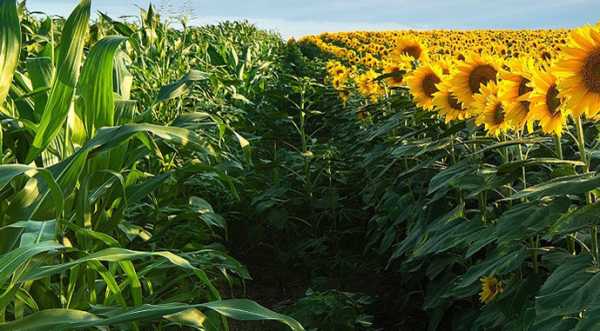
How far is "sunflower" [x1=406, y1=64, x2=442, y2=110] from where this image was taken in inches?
121

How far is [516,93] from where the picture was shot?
2111mm

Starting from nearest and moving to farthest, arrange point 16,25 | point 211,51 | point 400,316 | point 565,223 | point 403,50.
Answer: point 565,223
point 16,25
point 400,316
point 403,50
point 211,51

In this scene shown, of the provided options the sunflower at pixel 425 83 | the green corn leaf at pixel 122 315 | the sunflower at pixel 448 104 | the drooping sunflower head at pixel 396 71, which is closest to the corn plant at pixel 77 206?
the green corn leaf at pixel 122 315

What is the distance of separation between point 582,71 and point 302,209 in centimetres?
287

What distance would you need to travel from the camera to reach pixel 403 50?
4391 mm

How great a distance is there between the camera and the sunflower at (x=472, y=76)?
8.32ft

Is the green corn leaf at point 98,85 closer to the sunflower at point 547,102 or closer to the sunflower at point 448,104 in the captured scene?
the sunflower at point 448,104

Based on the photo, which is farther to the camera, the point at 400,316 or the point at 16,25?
the point at 400,316

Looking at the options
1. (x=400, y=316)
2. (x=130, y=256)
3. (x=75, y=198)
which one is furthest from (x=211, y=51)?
(x=130, y=256)

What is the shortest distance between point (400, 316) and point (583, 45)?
6.20 ft

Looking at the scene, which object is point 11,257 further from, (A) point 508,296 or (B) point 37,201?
(A) point 508,296

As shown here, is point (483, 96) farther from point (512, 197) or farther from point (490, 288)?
point (512, 197)

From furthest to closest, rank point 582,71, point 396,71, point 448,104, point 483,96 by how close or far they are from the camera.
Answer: point 396,71 → point 448,104 → point 483,96 → point 582,71

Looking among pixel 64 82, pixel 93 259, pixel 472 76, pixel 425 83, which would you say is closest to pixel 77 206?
pixel 64 82
